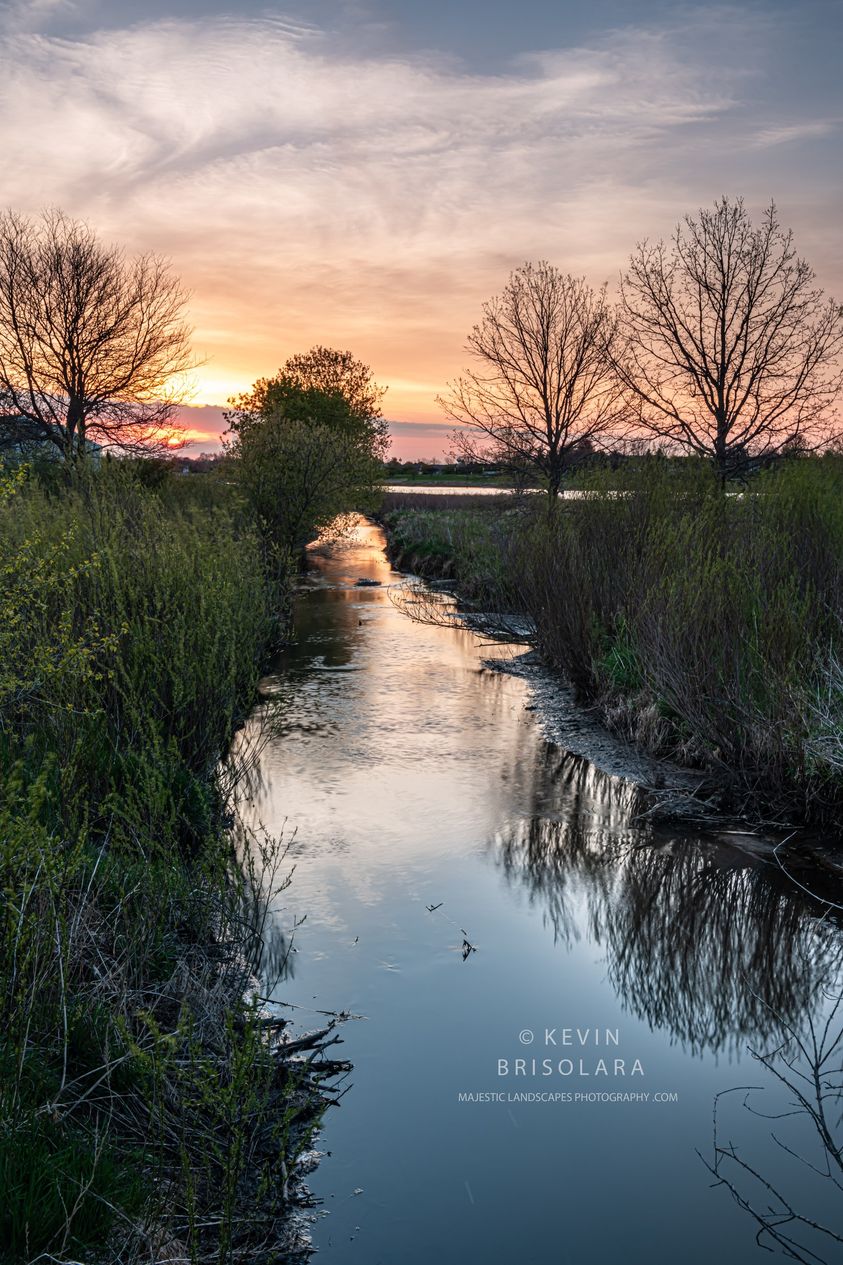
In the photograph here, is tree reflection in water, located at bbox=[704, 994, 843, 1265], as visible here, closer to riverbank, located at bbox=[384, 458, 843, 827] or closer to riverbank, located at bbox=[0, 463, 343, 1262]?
riverbank, located at bbox=[0, 463, 343, 1262]

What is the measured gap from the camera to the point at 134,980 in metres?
5.26

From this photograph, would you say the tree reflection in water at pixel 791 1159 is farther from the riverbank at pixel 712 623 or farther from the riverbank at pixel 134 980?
the riverbank at pixel 712 623

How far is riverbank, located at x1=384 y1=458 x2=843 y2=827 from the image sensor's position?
345 inches

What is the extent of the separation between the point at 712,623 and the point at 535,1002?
14.9 ft

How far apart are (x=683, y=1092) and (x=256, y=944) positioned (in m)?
2.95

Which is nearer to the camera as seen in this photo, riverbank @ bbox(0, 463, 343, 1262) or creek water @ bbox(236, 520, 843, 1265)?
riverbank @ bbox(0, 463, 343, 1262)

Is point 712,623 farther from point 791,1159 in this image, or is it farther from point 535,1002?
point 791,1159

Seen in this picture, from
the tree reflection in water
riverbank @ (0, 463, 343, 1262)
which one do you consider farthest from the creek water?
riverbank @ (0, 463, 343, 1262)

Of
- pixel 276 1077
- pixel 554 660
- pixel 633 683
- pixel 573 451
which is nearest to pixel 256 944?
pixel 276 1077

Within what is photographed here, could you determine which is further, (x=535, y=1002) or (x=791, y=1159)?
(x=535, y=1002)

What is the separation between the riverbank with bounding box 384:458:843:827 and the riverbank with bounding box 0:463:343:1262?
430 cm

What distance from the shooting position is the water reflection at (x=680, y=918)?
631cm

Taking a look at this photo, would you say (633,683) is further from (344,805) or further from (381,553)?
(381,553)

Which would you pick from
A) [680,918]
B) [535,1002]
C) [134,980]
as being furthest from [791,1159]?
[134,980]
